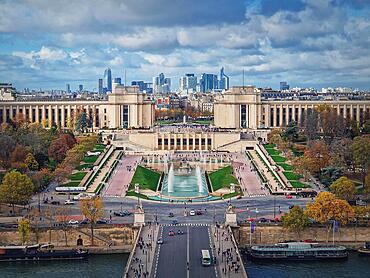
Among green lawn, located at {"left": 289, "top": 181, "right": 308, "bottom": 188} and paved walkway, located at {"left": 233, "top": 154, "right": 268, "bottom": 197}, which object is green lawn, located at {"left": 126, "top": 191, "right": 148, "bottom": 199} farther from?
green lawn, located at {"left": 289, "top": 181, "right": 308, "bottom": 188}

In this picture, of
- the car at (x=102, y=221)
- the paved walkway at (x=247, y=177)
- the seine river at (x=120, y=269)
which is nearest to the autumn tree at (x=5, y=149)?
the car at (x=102, y=221)

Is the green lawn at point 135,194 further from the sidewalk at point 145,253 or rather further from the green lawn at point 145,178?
the sidewalk at point 145,253

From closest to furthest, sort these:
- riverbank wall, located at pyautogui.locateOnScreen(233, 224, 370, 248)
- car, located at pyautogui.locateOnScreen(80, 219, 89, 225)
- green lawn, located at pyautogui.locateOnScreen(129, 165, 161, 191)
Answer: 1. riverbank wall, located at pyautogui.locateOnScreen(233, 224, 370, 248)
2. car, located at pyautogui.locateOnScreen(80, 219, 89, 225)
3. green lawn, located at pyautogui.locateOnScreen(129, 165, 161, 191)

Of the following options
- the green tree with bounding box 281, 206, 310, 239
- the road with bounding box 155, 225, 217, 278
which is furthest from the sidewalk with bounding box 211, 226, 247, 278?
the green tree with bounding box 281, 206, 310, 239

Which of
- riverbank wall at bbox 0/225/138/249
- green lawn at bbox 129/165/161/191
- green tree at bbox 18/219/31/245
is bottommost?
riverbank wall at bbox 0/225/138/249

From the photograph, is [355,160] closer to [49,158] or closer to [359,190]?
[359,190]

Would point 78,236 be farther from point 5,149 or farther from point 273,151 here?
point 273,151

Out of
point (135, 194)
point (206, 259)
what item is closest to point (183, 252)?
point (206, 259)
